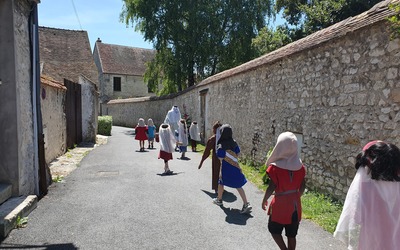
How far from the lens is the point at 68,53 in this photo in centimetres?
2245

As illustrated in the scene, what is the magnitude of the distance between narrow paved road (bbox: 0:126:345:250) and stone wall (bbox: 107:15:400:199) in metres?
1.47

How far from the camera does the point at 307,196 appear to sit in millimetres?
6535

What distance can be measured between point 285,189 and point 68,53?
22.1 meters

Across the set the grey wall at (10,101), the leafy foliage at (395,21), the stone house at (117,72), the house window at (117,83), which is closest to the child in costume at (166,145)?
the grey wall at (10,101)

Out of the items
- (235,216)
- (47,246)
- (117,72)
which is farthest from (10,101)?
(117,72)

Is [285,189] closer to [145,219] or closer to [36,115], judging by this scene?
[145,219]

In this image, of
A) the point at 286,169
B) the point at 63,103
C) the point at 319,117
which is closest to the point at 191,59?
the point at 63,103

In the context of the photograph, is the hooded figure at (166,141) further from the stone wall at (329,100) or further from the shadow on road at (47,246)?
the shadow on road at (47,246)

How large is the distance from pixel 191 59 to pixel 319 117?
19830 millimetres

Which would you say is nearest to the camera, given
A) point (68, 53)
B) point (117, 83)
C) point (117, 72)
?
point (68, 53)

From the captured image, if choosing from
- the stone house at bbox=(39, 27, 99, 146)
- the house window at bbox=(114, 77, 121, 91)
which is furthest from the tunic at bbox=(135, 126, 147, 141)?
the house window at bbox=(114, 77, 121, 91)

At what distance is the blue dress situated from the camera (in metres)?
5.84

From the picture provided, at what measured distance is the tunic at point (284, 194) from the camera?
3518mm

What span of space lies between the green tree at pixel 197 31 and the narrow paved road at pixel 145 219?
60.1 ft
